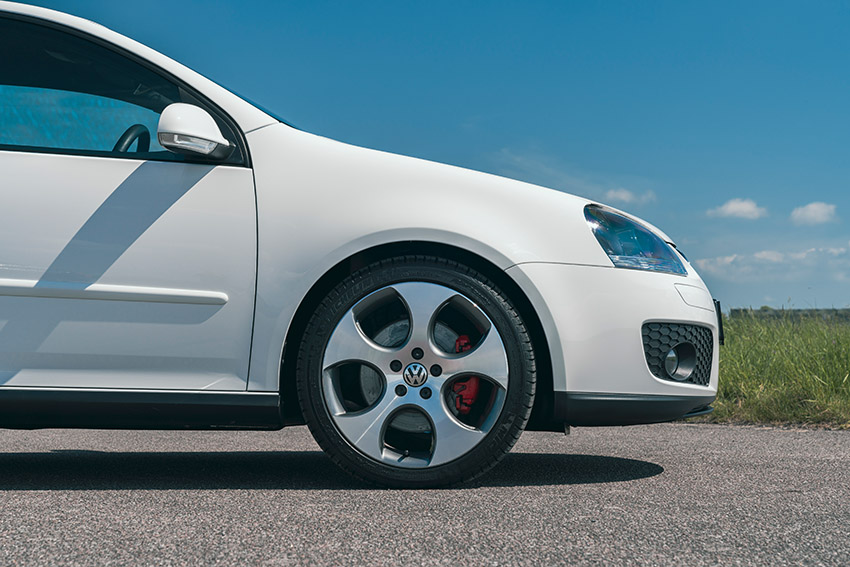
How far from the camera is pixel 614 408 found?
2.80 metres

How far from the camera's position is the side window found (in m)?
2.87

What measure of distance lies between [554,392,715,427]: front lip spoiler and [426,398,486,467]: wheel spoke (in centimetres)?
33

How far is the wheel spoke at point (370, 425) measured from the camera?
2688 mm

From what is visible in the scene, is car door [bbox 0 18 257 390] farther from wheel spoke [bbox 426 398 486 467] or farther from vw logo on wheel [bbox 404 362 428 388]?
wheel spoke [bbox 426 398 486 467]

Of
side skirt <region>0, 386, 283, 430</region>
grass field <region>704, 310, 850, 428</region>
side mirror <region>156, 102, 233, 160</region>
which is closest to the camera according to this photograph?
side mirror <region>156, 102, 233, 160</region>

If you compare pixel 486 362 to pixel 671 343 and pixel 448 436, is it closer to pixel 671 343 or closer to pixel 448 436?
pixel 448 436

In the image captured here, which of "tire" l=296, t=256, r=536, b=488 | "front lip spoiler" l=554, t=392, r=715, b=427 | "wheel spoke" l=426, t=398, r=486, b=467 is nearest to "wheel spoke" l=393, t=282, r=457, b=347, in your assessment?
"tire" l=296, t=256, r=536, b=488

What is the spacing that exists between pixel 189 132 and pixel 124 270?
54 cm

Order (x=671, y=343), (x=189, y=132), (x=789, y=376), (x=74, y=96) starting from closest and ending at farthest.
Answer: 1. (x=189, y=132)
2. (x=671, y=343)
3. (x=74, y=96)
4. (x=789, y=376)

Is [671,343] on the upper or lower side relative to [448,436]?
upper

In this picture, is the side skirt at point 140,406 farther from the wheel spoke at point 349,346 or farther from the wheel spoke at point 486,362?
the wheel spoke at point 486,362

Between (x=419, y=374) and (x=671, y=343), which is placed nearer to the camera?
(x=419, y=374)

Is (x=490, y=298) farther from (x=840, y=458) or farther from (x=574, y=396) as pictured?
(x=840, y=458)

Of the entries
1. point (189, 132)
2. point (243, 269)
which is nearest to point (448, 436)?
point (243, 269)
